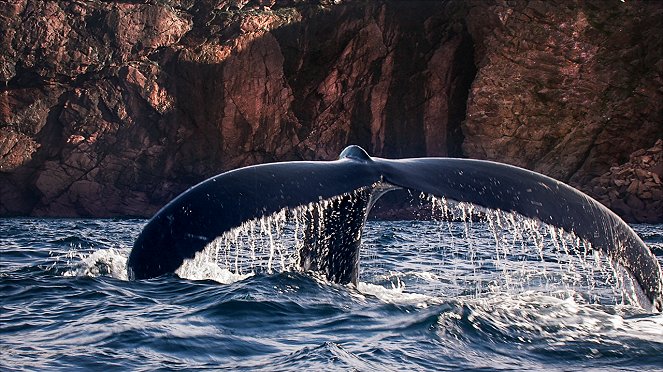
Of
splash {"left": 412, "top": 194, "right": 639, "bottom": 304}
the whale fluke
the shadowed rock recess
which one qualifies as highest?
the shadowed rock recess

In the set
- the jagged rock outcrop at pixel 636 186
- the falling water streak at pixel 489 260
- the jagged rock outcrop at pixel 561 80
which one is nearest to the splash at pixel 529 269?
the falling water streak at pixel 489 260

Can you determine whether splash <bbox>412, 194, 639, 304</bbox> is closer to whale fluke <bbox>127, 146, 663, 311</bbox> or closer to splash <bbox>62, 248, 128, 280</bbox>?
whale fluke <bbox>127, 146, 663, 311</bbox>

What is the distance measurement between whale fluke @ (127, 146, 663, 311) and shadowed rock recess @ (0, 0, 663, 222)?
117ft

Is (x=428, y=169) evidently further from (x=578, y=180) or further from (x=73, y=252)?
(x=578, y=180)

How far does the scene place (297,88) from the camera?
154ft

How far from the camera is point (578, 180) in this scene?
1540 inches

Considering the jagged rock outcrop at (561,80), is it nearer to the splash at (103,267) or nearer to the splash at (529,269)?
the splash at (529,269)

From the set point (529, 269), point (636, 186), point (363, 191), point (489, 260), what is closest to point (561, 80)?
point (636, 186)

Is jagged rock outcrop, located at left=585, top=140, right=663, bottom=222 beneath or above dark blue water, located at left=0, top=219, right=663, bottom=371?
above

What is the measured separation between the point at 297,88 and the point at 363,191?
41.6m

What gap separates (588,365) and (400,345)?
105cm

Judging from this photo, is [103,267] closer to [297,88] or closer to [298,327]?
[298,327]

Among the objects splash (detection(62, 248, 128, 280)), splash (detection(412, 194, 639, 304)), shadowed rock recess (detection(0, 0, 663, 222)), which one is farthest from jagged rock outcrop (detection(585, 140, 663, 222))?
splash (detection(62, 248, 128, 280))

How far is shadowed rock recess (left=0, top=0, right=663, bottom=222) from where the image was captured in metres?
41.7
